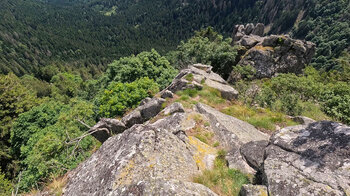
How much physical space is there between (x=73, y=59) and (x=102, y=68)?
41.9 metres

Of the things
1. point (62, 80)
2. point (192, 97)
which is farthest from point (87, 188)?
point (62, 80)

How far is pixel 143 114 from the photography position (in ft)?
50.7

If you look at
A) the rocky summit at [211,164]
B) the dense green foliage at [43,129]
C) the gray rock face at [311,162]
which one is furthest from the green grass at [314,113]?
the dense green foliage at [43,129]

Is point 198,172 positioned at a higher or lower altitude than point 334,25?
higher

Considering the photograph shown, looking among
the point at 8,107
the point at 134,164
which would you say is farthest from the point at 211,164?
the point at 8,107

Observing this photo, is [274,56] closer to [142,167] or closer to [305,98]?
[305,98]

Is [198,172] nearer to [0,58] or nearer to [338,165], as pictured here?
[338,165]

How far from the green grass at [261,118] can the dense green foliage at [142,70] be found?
1734 cm

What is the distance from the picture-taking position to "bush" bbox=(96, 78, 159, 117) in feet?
68.7

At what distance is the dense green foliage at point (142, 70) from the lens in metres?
28.8

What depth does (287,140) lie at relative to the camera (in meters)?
5.83

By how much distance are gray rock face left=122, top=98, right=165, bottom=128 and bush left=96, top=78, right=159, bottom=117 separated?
6.20 meters

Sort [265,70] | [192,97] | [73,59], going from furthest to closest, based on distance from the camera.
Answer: [73,59] → [265,70] → [192,97]

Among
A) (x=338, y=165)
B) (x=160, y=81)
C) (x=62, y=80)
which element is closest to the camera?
(x=338, y=165)
